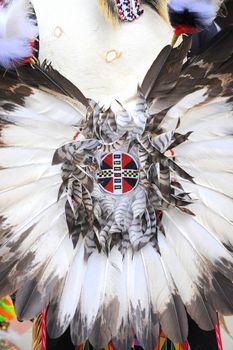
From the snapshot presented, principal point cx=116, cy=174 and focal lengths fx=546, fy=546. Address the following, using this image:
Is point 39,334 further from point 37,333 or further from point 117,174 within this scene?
point 117,174

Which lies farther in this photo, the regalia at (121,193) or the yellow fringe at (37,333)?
the yellow fringe at (37,333)

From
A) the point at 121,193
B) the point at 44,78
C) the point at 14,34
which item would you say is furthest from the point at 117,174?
the point at 14,34

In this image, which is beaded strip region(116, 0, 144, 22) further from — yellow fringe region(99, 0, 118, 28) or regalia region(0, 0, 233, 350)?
regalia region(0, 0, 233, 350)

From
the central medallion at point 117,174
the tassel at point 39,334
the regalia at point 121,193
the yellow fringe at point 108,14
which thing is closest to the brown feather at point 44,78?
the regalia at point 121,193

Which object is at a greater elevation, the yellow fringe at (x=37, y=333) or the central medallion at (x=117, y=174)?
the central medallion at (x=117, y=174)

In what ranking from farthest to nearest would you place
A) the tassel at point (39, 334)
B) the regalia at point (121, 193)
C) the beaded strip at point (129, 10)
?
1. the beaded strip at point (129, 10)
2. the tassel at point (39, 334)
3. the regalia at point (121, 193)

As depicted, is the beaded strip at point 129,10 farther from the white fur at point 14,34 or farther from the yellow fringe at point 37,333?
the yellow fringe at point 37,333
